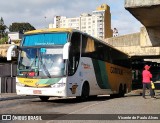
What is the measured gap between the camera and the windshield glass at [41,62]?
15.2m

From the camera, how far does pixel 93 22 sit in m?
113

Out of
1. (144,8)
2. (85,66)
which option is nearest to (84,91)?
(85,66)

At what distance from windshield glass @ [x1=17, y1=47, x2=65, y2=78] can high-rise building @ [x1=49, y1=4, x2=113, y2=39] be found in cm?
7885

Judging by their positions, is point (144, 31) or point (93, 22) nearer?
point (144, 31)

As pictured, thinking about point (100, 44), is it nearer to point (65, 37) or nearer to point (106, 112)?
point (65, 37)

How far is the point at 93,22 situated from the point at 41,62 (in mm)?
99010

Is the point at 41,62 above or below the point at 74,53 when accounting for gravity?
below

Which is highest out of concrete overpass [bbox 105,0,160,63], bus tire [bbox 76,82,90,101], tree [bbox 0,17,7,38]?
tree [bbox 0,17,7,38]

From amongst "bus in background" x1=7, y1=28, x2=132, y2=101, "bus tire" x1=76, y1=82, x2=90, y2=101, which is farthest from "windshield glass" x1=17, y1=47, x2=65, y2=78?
"bus tire" x1=76, y1=82, x2=90, y2=101

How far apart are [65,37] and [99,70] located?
4.42m

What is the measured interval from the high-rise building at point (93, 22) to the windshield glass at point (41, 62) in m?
78.9

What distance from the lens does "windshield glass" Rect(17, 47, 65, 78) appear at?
15227mm

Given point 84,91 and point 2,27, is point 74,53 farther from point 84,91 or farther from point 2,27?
point 2,27

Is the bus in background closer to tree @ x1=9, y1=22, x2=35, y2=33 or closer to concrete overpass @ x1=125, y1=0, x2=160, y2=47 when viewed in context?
concrete overpass @ x1=125, y1=0, x2=160, y2=47
